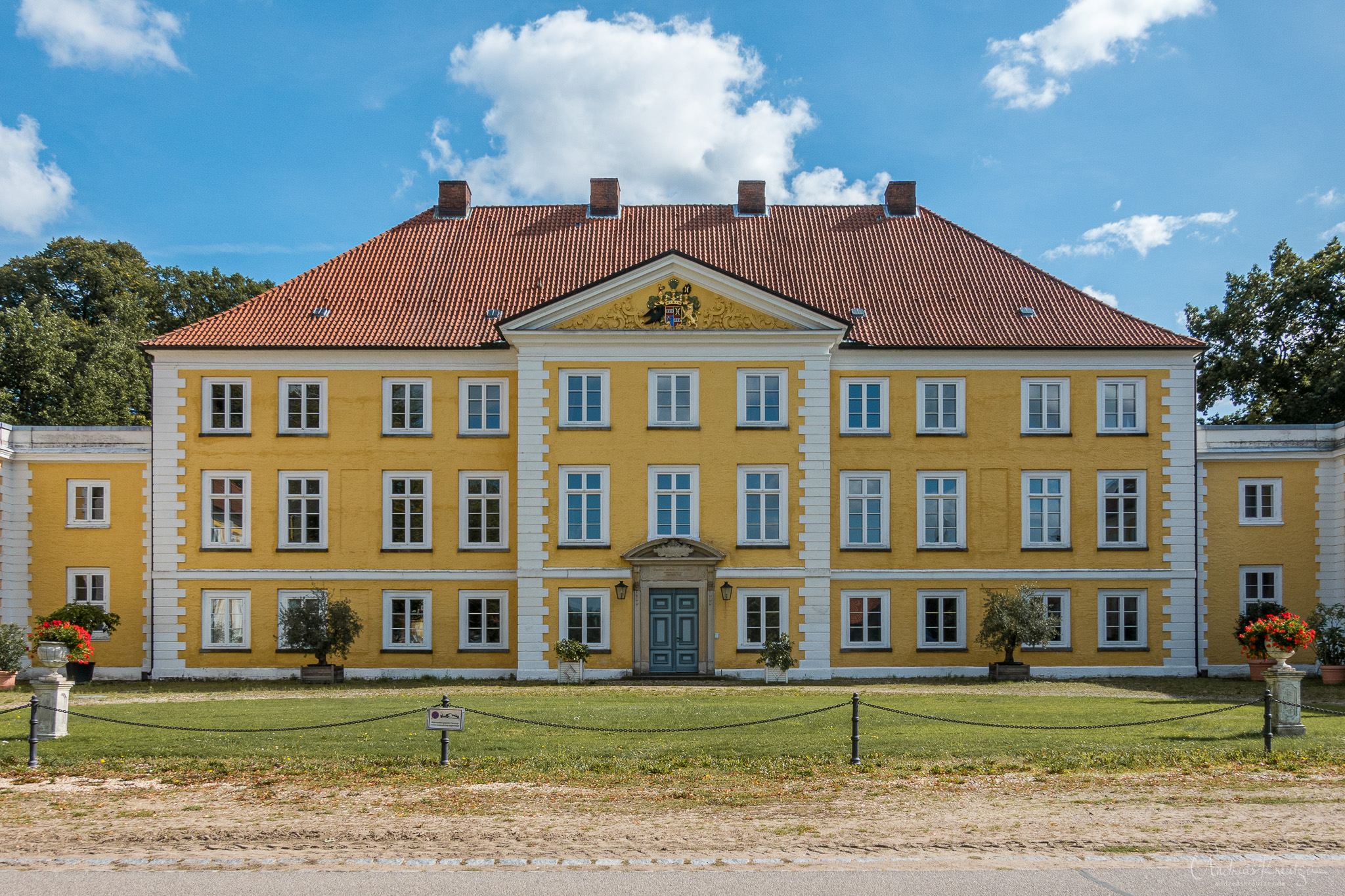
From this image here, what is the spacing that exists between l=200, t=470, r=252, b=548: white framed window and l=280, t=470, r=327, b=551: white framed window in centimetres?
94

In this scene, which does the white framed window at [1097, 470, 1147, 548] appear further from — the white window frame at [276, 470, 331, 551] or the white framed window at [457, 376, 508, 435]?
the white window frame at [276, 470, 331, 551]

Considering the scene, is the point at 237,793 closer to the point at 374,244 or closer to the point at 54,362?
the point at 374,244

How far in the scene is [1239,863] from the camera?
940 cm

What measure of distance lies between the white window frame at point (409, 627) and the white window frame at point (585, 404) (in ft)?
20.0

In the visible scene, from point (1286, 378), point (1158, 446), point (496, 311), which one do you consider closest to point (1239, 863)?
point (1158, 446)

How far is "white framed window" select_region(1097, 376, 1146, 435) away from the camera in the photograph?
28.2 metres

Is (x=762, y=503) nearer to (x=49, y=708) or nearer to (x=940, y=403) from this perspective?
(x=940, y=403)

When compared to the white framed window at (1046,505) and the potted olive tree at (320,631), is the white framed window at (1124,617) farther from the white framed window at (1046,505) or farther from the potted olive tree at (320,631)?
the potted olive tree at (320,631)

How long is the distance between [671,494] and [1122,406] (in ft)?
42.4

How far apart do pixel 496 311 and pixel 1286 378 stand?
2984cm

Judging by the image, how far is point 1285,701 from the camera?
1560 centimetres

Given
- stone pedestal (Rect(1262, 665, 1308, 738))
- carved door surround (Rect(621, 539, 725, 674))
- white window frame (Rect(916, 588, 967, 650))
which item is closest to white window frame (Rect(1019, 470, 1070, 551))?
white window frame (Rect(916, 588, 967, 650))

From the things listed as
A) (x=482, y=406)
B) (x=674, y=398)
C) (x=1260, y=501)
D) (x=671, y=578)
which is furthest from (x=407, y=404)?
(x=1260, y=501)

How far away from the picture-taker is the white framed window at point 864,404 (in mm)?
28172
